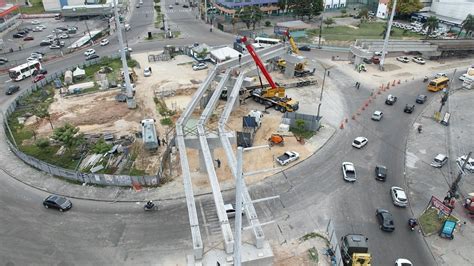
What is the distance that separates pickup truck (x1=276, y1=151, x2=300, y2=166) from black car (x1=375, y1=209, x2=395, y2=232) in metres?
13.0

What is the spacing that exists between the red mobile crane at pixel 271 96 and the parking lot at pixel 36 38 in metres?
55.9

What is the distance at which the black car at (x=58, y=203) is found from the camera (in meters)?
38.6

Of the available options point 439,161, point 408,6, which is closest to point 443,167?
point 439,161

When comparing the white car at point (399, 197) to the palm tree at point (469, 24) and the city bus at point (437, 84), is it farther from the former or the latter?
the palm tree at point (469, 24)

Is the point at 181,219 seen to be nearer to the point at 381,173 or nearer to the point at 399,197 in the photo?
the point at 399,197

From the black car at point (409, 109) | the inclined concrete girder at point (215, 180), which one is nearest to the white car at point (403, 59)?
the black car at point (409, 109)

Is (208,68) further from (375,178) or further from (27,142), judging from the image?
(375,178)

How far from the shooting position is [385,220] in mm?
35844

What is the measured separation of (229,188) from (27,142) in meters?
32.4

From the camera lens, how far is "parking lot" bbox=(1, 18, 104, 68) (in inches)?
3425

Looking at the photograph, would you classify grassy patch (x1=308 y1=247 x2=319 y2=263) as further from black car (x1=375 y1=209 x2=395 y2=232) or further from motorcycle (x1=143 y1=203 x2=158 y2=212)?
motorcycle (x1=143 y1=203 x2=158 y2=212)

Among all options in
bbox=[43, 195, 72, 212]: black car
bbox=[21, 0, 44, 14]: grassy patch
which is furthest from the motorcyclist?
bbox=[21, 0, 44, 14]: grassy patch

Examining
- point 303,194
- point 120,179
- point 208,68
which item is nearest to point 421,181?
point 303,194

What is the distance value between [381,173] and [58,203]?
38514 mm
